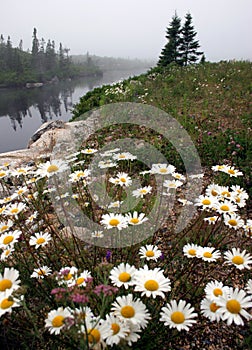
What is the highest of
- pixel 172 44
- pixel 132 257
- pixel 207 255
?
pixel 172 44

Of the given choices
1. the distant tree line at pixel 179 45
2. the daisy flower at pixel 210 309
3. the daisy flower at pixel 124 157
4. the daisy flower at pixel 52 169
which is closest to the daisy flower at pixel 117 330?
the daisy flower at pixel 210 309

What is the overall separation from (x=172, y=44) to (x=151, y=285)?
71.4 feet

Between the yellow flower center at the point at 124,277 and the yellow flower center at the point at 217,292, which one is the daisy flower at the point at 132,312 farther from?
the yellow flower center at the point at 217,292

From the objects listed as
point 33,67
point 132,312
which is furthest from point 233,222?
point 33,67

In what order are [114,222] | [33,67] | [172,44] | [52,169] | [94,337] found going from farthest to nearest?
[33,67], [172,44], [52,169], [114,222], [94,337]

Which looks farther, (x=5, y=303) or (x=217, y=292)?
(x=217, y=292)

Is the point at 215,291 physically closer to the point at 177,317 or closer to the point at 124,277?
the point at 177,317

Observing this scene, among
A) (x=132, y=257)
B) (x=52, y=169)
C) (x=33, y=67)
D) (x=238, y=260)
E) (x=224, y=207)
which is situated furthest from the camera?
(x=33, y=67)

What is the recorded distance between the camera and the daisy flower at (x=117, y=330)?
101 cm

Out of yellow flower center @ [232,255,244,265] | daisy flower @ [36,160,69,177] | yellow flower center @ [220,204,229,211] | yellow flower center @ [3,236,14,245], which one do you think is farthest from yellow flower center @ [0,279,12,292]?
yellow flower center @ [220,204,229,211]

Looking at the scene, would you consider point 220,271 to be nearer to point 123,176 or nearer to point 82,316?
point 123,176

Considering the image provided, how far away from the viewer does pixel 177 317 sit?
1157mm

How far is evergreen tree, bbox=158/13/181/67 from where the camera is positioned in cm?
2009

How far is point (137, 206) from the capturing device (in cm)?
318
